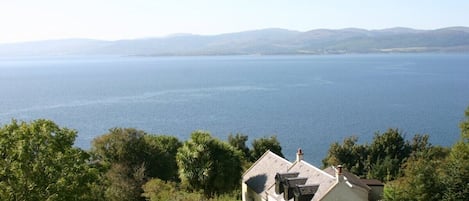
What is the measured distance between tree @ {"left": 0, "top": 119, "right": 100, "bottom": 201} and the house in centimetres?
1376

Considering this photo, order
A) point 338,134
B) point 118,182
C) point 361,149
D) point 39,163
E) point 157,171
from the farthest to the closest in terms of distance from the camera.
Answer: point 338,134
point 361,149
point 157,171
point 118,182
point 39,163

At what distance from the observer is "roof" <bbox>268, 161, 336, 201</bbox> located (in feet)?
95.7

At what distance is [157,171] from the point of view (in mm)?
46656

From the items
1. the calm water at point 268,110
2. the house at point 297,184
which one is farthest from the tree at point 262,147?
the house at point 297,184

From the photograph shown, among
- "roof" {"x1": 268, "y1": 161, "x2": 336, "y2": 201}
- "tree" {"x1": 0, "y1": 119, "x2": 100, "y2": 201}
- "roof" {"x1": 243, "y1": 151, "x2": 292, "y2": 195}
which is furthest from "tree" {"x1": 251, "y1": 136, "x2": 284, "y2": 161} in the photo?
"tree" {"x1": 0, "y1": 119, "x2": 100, "y2": 201}

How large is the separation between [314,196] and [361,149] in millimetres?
37342

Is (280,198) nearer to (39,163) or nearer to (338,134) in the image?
(39,163)

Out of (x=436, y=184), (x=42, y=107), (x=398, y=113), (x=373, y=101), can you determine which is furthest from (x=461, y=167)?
(x=42, y=107)

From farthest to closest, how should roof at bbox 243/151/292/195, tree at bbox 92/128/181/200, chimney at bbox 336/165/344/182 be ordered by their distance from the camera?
tree at bbox 92/128/181/200 → roof at bbox 243/151/292/195 → chimney at bbox 336/165/344/182

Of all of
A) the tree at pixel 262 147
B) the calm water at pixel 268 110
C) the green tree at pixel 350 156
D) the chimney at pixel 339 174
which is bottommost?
the calm water at pixel 268 110

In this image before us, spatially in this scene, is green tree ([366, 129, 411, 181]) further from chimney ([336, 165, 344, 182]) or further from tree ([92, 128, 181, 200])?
chimney ([336, 165, 344, 182])

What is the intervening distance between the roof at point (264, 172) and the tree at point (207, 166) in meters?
1.31

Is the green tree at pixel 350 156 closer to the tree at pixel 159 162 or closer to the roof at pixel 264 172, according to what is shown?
the tree at pixel 159 162

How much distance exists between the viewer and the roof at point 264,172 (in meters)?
34.9
